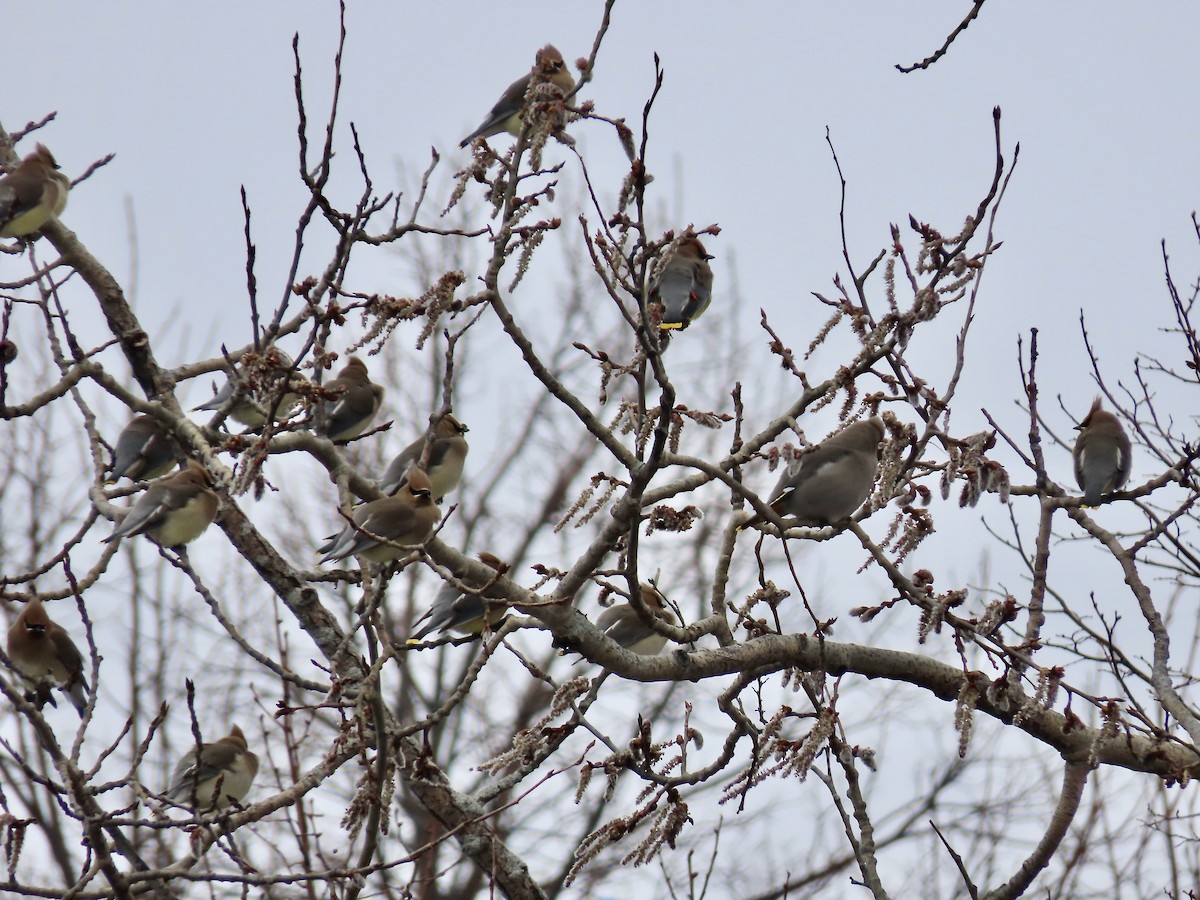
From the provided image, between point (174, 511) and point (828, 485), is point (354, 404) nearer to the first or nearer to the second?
point (174, 511)

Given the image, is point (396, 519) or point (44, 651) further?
point (44, 651)

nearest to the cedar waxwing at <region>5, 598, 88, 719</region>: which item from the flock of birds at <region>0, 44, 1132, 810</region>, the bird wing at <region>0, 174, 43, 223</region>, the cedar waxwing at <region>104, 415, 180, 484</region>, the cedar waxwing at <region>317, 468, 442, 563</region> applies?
the flock of birds at <region>0, 44, 1132, 810</region>

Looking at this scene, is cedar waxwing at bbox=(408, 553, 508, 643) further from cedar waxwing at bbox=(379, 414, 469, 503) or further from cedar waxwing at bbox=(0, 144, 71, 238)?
cedar waxwing at bbox=(0, 144, 71, 238)

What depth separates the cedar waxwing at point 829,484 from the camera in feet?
17.5

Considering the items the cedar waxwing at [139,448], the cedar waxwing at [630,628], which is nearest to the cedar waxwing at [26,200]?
the cedar waxwing at [139,448]

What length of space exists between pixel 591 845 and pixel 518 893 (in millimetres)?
1635

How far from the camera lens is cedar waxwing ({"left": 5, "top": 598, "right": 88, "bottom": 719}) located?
655 centimetres

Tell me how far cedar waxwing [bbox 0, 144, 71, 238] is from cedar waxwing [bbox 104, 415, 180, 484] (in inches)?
41.0

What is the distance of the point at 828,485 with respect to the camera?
534cm

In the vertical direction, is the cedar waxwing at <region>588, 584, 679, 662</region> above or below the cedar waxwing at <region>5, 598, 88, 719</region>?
above

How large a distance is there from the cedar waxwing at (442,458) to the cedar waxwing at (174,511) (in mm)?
1167

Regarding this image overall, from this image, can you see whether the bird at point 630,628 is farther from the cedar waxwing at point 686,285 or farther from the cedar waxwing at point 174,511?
the cedar waxwing at point 174,511

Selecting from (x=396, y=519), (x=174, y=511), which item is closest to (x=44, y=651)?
(x=174, y=511)

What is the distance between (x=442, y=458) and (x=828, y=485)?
2.99 m
